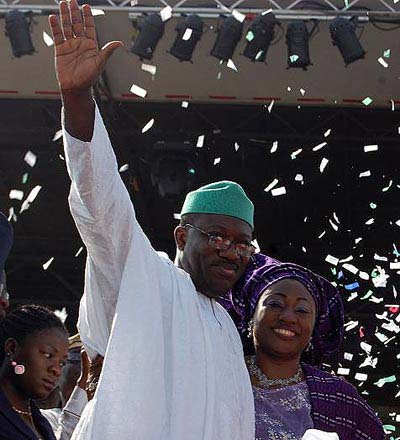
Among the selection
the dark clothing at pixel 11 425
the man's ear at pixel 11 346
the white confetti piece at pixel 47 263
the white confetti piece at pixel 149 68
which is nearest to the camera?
the dark clothing at pixel 11 425

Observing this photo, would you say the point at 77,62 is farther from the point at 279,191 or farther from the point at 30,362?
the point at 279,191

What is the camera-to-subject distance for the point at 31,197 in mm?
11977

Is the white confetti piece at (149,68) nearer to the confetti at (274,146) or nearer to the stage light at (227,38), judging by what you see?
the stage light at (227,38)

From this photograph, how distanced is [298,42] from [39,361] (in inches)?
213

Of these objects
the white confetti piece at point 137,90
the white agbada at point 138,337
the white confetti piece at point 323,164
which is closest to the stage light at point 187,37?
the white confetti piece at point 137,90

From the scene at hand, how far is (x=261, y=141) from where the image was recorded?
419 inches

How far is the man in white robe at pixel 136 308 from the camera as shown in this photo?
2422mm

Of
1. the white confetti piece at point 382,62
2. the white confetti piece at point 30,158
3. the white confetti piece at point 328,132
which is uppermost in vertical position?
the white confetti piece at point 328,132

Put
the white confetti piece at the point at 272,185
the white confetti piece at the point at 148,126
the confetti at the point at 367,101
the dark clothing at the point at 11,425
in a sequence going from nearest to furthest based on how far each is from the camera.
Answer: the dark clothing at the point at 11,425 < the confetti at the point at 367,101 < the white confetti piece at the point at 148,126 < the white confetti piece at the point at 272,185

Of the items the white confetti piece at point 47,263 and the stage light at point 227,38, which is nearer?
the stage light at point 227,38

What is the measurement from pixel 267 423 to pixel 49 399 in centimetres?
169

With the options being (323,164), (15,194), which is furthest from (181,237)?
(15,194)

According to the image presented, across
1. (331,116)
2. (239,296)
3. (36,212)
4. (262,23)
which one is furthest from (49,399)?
(36,212)

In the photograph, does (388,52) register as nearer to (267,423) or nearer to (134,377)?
(267,423)
